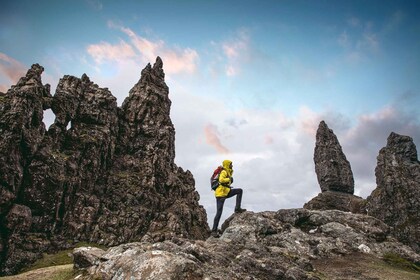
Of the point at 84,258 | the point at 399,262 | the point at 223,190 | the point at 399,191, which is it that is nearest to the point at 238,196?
the point at 223,190

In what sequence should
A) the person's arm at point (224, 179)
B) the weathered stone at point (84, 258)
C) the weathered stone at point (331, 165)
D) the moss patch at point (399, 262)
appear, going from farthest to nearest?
the weathered stone at point (331, 165), the person's arm at point (224, 179), the moss patch at point (399, 262), the weathered stone at point (84, 258)

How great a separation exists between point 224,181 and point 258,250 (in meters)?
7.24

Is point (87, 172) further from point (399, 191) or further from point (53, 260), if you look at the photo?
point (399, 191)

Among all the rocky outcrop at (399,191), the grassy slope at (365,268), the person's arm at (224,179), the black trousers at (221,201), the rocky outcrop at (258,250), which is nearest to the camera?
the rocky outcrop at (258,250)

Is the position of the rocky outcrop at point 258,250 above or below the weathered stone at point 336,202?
below

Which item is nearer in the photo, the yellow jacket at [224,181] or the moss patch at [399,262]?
the moss patch at [399,262]

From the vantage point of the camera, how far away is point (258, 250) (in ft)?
54.1

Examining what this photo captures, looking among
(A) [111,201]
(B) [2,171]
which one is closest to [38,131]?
(B) [2,171]

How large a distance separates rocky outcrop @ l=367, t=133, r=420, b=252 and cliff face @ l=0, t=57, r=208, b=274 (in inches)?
2854

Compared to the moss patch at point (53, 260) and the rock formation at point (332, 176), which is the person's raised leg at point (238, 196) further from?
the rock formation at point (332, 176)

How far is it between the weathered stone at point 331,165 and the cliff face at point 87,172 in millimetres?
61878

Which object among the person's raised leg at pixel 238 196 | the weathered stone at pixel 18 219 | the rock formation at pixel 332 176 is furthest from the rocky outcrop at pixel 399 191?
the weathered stone at pixel 18 219

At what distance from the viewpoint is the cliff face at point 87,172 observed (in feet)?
263

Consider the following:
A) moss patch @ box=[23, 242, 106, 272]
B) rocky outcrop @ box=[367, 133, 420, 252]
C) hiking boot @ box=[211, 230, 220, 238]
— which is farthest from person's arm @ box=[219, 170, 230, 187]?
rocky outcrop @ box=[367, 133, 420, 252]
